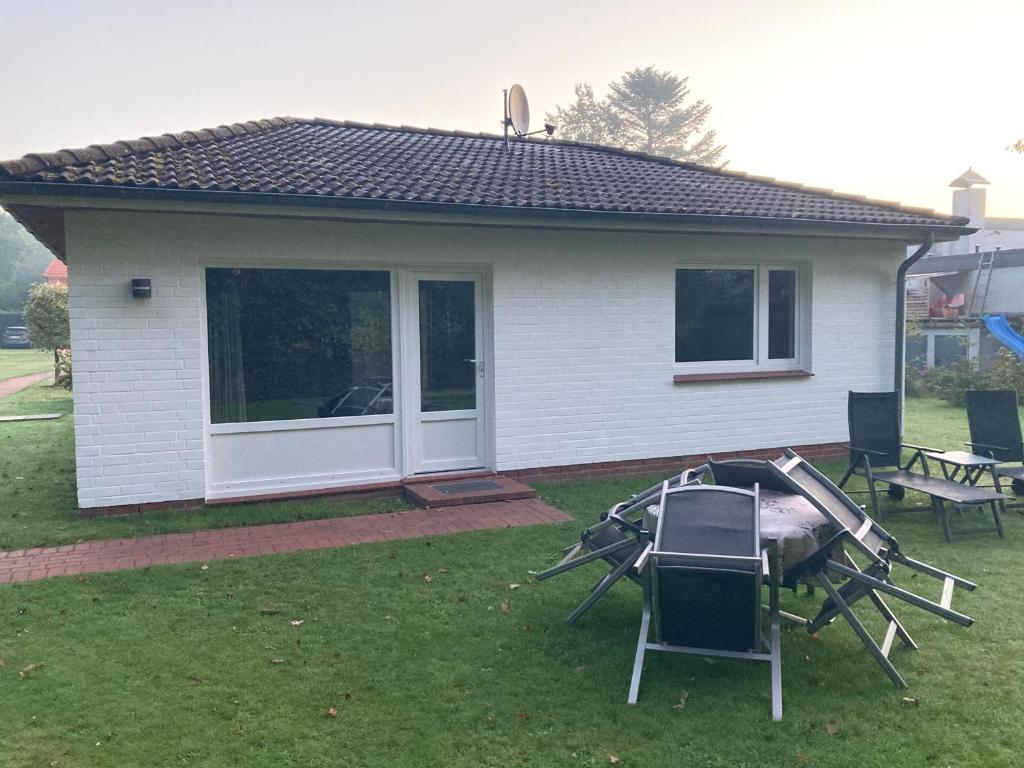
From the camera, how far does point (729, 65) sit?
1549 centimetres

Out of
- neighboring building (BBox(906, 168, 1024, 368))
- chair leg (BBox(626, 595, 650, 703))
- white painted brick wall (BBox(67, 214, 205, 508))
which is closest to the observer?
chair leg (BBox(626, 595, 650, 703))

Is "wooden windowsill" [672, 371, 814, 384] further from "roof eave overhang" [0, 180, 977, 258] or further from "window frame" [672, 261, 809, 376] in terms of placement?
"roof eave overhang" [0, 180, 977, 258]

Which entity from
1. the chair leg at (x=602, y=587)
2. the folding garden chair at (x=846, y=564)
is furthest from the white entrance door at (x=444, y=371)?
the folding garden chair at (x=846, y=564)

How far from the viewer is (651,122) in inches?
2121

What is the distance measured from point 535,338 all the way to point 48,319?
19172 millimetres

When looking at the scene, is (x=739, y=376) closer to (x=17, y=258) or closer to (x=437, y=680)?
(x=437, y=680)

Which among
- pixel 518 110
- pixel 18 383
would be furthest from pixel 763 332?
pixel 18 383

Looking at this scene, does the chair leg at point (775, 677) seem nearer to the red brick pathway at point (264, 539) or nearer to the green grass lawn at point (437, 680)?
the green grass lawn at point (437, 680)

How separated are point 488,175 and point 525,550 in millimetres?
4887

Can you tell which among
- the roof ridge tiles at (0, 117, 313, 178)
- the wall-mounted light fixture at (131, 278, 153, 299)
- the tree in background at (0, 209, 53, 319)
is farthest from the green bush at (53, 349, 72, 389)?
the tree in background at (0, 209, 53, 319)

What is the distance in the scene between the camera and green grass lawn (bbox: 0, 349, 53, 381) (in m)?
30.6

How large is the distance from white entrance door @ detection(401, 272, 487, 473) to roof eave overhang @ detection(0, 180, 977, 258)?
1050 mm

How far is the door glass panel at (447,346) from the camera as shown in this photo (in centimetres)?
904

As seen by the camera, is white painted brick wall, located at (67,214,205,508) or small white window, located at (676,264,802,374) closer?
white painted brick wall, located at (67,214,205,508)
